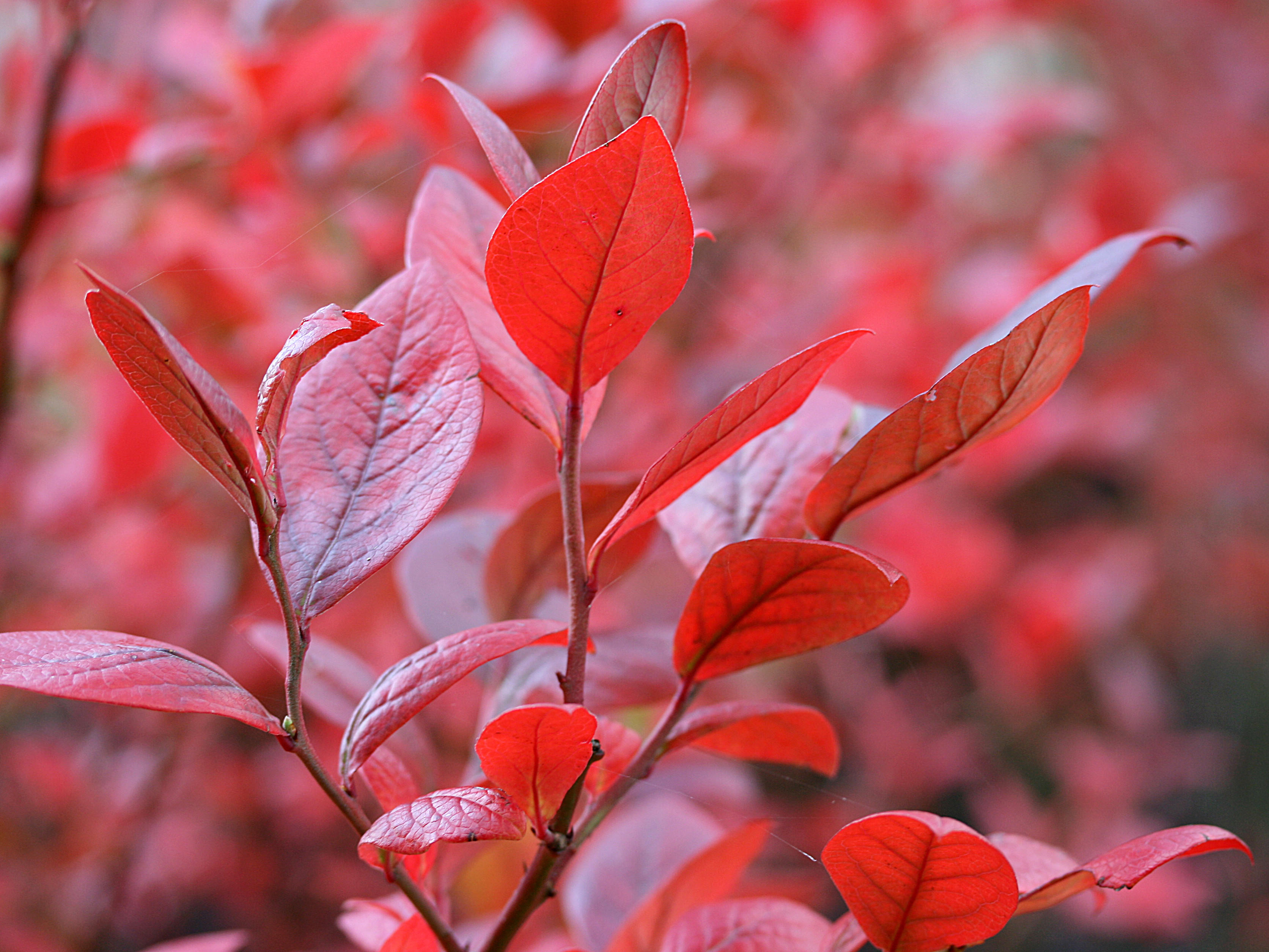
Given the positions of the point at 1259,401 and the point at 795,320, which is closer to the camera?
the point at 795,320

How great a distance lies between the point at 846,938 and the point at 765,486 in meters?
0.19

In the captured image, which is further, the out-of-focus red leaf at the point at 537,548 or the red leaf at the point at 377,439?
the out-of-focus red leaf at the point at 537,548

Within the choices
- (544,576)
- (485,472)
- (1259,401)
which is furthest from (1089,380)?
(544,576)

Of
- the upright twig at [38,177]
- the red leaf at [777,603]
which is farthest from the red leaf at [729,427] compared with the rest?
the upright twig at [38,177]

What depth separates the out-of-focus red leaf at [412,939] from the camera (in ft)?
1.08

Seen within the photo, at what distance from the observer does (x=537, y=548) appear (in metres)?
0.48

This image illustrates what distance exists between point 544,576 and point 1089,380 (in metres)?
2.10

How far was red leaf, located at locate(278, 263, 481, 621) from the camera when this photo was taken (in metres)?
0.33

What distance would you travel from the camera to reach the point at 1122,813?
1.55 meters

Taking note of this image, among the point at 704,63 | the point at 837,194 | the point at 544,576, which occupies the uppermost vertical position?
the point at 704,63

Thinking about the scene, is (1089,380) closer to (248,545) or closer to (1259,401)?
(1259,401)

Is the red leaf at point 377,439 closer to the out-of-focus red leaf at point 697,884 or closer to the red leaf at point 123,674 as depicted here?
the red leaf at point 123,674

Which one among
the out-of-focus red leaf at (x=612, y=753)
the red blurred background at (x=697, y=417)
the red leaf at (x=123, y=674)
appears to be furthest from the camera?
the red blurred background at (x=697, y=417)

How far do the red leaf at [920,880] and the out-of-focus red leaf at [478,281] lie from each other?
18 cm
